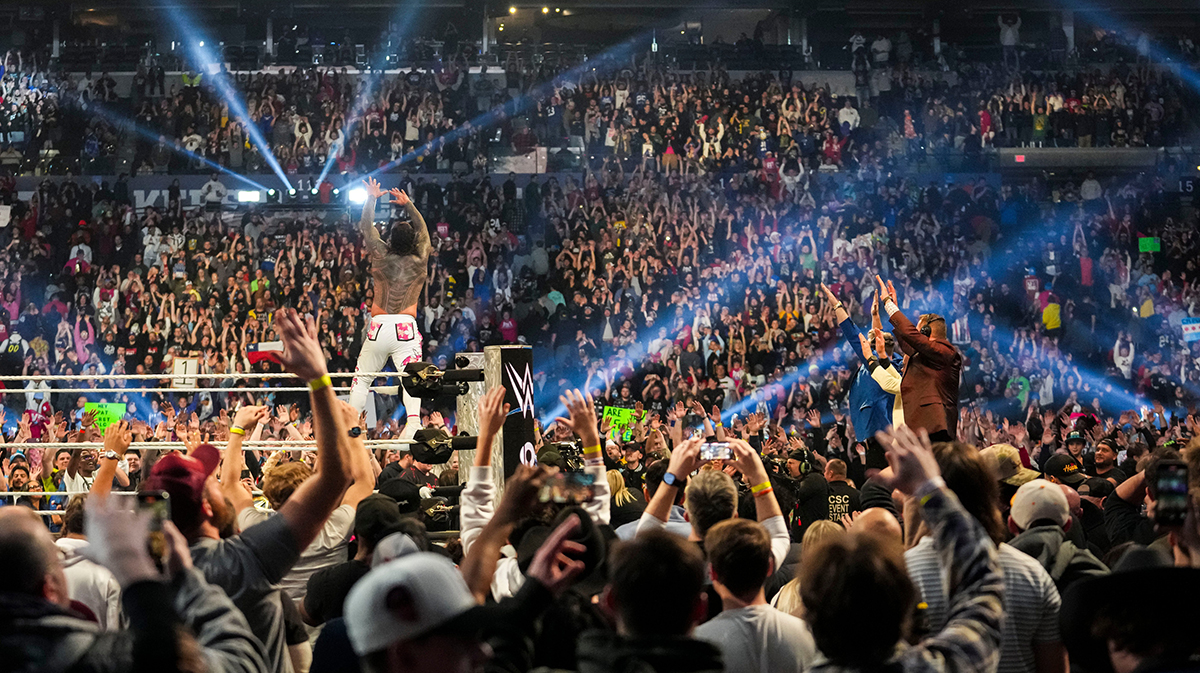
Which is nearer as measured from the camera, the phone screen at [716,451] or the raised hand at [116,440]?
the phone screen at [716,451]

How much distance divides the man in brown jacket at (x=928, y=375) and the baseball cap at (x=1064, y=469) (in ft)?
3.09

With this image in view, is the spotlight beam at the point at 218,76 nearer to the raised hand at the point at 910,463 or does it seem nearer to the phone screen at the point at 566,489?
the phone screen at the point at 566,489

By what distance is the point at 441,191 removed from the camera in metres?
18.1

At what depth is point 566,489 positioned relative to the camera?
8.21 feet

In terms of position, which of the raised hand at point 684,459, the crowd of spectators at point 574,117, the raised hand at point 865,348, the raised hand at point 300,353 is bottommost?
the raised hand at point 865,348

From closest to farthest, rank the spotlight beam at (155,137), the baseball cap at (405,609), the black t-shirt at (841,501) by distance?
the baseball cap at (405,609) < the black t-shirt at (841,501) < the spotlight beam at (155,137)

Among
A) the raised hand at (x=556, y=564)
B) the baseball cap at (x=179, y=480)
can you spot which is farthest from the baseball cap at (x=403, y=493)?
the raised hand at (x=556, y=564)

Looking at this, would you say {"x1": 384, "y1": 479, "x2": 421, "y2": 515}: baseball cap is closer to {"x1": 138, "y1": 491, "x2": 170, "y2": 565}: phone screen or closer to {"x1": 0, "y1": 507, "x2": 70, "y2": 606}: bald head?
{"x1": 138, "y1": 491, "x2": 170, "y2": 565}: phone screen

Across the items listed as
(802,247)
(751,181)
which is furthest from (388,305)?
(751,181)

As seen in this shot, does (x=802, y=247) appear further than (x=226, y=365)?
Yes

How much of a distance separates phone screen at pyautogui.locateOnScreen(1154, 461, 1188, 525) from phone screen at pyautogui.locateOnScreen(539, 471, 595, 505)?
1244mm

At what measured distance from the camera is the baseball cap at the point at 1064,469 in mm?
5812

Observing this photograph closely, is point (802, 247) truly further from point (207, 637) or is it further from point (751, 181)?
point (207, 637)

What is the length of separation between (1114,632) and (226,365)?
1316 centimetres
